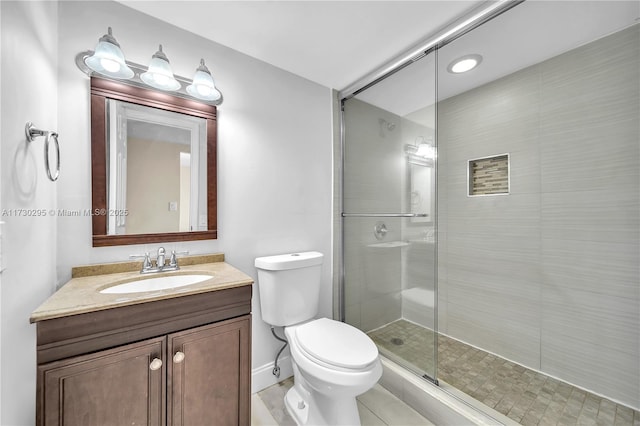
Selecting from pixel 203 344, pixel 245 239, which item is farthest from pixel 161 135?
pixel 203 344

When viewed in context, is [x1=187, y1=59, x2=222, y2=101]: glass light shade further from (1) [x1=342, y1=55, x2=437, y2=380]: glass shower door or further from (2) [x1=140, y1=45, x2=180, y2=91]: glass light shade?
(1) [x1=342, y1=55, x2=437, y2=380]: glass shower door

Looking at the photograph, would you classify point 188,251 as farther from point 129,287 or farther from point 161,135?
point 161,135

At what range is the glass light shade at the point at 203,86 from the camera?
1.34 m

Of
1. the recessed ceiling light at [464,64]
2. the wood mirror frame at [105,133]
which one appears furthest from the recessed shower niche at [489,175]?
the wood mirror frame at [105,133]

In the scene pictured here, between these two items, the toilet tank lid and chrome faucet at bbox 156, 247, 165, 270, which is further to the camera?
the toilet tank lid

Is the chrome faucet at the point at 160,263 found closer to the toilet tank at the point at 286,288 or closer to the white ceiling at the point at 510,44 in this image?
the toilet tank at the point at 286,288

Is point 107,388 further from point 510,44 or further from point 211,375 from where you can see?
point 510,44

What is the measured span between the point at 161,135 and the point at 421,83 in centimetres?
156

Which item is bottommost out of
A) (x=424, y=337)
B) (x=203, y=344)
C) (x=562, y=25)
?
(x=424, y=337)

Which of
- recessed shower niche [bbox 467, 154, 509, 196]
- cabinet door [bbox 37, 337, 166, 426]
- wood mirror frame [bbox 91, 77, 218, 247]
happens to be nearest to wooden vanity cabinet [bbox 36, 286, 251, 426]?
cabinet door [bbox 37, 337, 166, 426]

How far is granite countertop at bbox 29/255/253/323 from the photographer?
814mm

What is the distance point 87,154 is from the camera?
1.20 metres

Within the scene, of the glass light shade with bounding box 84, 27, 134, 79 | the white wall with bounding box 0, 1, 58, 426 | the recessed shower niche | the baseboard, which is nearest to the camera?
the white wall with bounding box 0, 1, 58, 426

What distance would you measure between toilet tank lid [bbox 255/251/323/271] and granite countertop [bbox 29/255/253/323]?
0.75ft
